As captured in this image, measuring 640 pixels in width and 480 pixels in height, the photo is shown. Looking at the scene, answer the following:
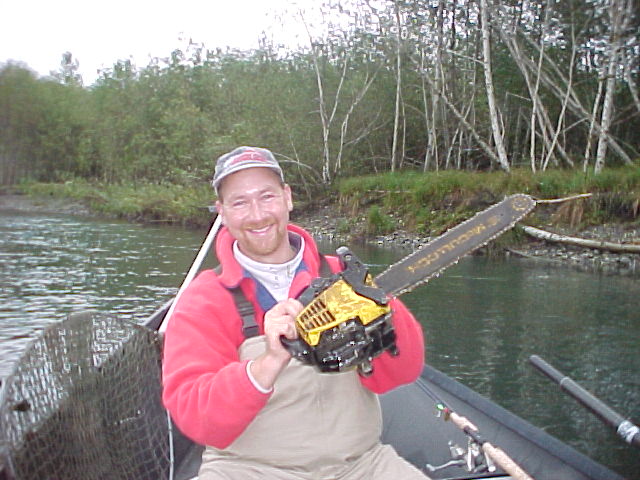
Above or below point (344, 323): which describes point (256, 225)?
above

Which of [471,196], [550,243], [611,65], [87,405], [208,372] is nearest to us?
[208,372]

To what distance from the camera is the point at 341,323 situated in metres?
1.56

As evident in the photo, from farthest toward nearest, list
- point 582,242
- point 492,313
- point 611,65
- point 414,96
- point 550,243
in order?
1. point 414,96
2. point 611,65
3. point 550,243
4. point 582,242
5. point 492,313

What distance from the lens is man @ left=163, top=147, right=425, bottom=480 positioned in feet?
5.33

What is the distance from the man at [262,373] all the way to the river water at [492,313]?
2353mm

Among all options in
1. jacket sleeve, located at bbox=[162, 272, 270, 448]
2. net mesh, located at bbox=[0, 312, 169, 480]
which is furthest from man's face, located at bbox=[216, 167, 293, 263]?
net mesh, located at bbox=[0, 312, 169, 480]

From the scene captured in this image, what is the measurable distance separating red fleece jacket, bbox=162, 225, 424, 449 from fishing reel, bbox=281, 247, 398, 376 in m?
0.17

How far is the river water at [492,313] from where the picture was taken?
4.75 meters

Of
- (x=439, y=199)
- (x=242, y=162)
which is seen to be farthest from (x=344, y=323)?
(x=439, y=199)

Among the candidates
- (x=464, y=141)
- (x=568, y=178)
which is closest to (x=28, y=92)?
(x=464, y=141)

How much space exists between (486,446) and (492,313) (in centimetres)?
522

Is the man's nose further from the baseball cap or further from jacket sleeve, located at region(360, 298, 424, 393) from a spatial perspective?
jacket sleeve, located at region(360, 298, 424, 393)

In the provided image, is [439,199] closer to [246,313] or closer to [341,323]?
[246,313]

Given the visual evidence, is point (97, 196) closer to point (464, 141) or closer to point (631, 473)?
point (464, 141)
